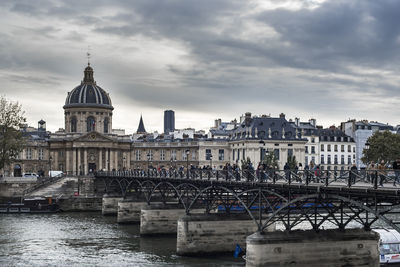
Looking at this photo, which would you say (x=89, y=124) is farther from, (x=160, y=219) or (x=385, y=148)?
(x=160, y=219)

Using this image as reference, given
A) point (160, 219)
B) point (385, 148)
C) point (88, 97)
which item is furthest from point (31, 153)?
point (160, 219)

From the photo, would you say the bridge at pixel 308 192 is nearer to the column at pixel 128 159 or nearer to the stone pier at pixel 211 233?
the stone pier at pixel 211 233

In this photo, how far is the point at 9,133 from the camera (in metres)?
98.1

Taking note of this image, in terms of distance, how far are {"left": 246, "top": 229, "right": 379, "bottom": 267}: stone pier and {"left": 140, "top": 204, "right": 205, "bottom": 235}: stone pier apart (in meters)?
24.9

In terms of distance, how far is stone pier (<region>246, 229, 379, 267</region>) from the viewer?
36.7m

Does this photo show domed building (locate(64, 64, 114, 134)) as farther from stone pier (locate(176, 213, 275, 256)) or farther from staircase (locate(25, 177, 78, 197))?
stone pier (locate(176, 213, 275, 256))

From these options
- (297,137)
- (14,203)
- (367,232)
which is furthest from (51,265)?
(297,137)

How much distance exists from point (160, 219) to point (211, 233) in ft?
45.4

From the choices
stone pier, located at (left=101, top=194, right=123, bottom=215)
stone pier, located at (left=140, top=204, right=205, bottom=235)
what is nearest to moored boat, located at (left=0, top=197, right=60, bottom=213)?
stone pier, located at (left=101, top=194, right=123, bottom=215)

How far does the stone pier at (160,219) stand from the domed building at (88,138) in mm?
71553

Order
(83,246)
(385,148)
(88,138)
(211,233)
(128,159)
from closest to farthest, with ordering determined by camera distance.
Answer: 1. (211,233)
2. (83,246)
3. (385,148)
4. (88,138)
5. (128,159)

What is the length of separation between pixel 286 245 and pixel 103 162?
102534 millimetres

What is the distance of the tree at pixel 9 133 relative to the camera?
320 feet

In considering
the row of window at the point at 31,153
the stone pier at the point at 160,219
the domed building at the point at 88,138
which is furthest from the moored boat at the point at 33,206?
the row of window at the point at 31,153
